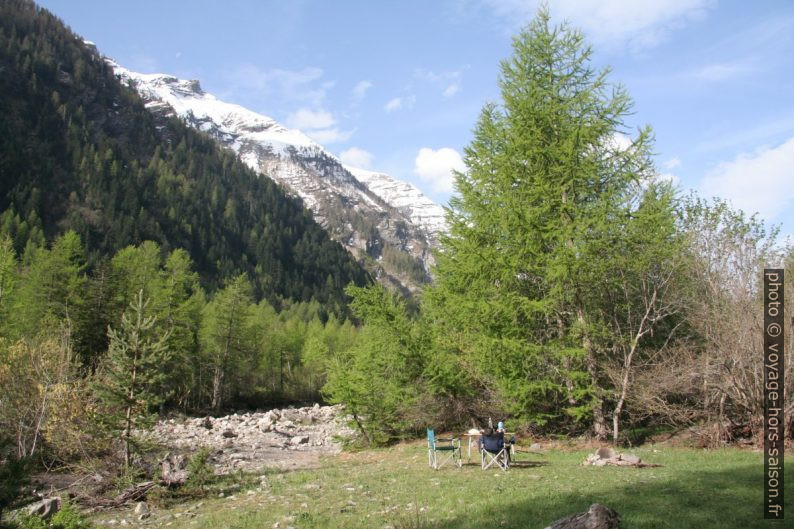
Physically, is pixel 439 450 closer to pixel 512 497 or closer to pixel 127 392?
pixel 512 497

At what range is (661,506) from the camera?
7.85 metres

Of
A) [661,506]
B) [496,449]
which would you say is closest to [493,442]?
[496,449]

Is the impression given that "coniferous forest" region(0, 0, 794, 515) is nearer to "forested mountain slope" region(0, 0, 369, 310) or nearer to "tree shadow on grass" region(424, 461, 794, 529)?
"tree shadow on grass" region(424, 461, 794, 529)

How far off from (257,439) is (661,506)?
76.1ft

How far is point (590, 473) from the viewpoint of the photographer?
11.1 meters

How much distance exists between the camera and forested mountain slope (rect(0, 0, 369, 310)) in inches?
4309

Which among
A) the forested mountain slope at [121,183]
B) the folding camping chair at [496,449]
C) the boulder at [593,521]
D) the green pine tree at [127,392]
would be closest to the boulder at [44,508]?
the green pine tree at [127,392]

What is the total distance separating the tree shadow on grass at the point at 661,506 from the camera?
7.03m

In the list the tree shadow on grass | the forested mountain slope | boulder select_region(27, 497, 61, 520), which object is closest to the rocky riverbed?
boulder select_region(27, 497, 61, 520)

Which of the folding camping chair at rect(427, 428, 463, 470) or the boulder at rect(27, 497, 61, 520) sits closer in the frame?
the boulder at rect(27, 497, 61, 520)

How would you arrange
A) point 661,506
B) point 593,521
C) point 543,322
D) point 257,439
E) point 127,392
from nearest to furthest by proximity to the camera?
point 593,521 → point 661,506 → point 127,392 → point 543,322 → point 257,439

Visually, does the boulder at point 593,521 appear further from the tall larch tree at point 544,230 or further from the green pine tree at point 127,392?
the green pine tree at point 127,392

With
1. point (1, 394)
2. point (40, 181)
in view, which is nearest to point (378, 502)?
point (1, 394)

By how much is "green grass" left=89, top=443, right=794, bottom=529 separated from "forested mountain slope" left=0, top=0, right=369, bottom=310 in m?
90.5
